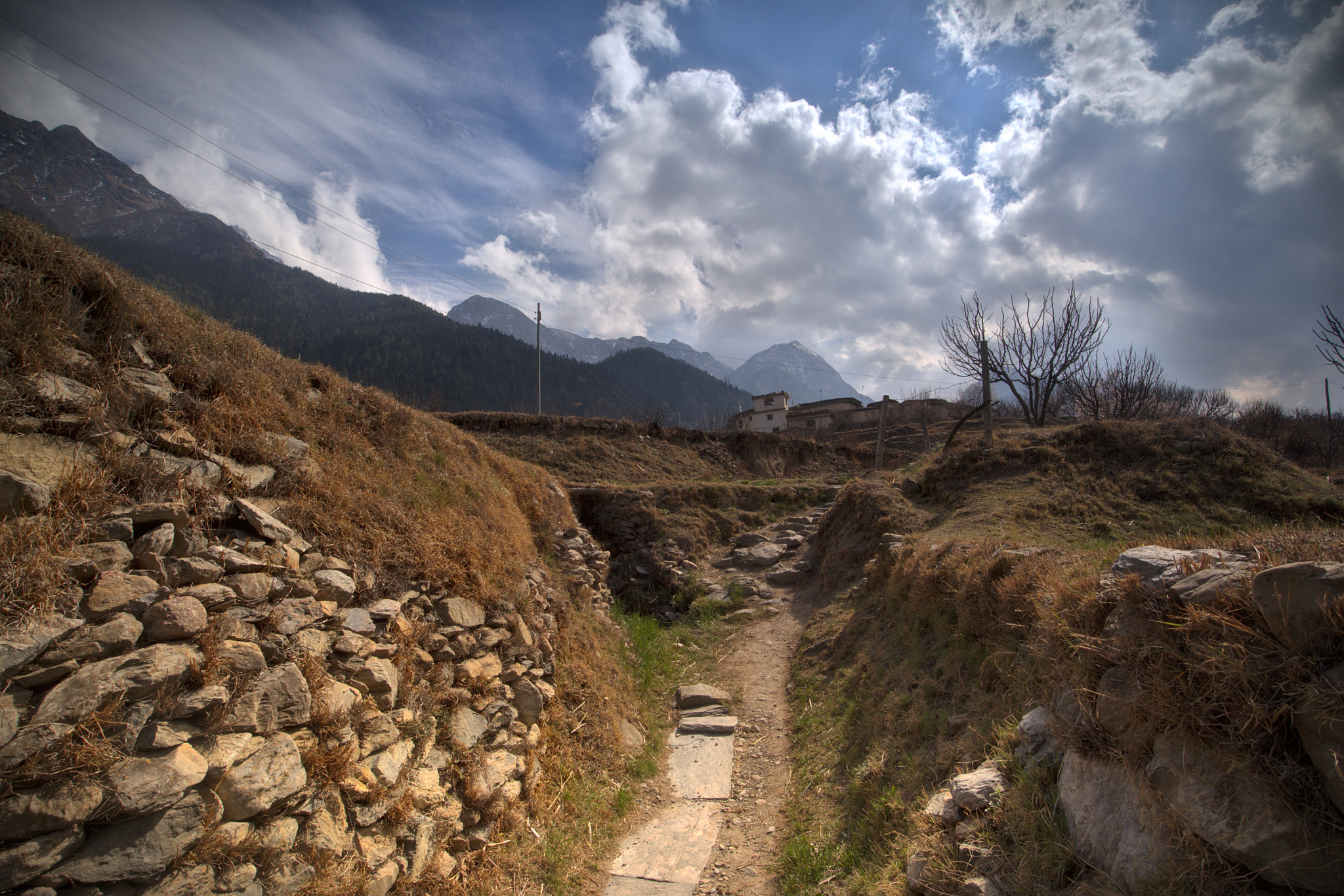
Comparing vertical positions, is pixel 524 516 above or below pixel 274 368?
below

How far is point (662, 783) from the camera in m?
7.28

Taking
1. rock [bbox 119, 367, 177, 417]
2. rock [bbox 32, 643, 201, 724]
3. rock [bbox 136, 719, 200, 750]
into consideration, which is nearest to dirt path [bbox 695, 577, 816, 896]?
rock [bbox 136, 719, 200, 750]

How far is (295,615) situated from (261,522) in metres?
0.89

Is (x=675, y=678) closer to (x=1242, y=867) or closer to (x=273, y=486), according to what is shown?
(x=273, y=486)

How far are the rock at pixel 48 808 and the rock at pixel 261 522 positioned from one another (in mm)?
2166

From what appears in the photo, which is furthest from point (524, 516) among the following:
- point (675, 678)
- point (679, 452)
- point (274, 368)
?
point (679, 452)

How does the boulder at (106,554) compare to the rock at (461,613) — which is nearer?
the boulder at (106,554)

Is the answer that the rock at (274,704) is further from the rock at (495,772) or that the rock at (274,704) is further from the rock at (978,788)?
the rock at (978,788)

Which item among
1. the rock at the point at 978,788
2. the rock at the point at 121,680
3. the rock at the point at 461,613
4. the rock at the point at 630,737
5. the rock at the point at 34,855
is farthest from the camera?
the rock at the point at 630,737

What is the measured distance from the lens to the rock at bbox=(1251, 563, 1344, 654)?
2488mm

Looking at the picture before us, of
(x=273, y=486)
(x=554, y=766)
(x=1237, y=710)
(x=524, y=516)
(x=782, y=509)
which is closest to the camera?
(x=1237, y=710)

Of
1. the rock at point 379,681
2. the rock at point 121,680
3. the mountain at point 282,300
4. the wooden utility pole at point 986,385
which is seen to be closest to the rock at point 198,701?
the rock at point 121,680

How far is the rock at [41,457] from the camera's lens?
3.54 metres

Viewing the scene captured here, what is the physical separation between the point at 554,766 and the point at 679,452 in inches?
870
